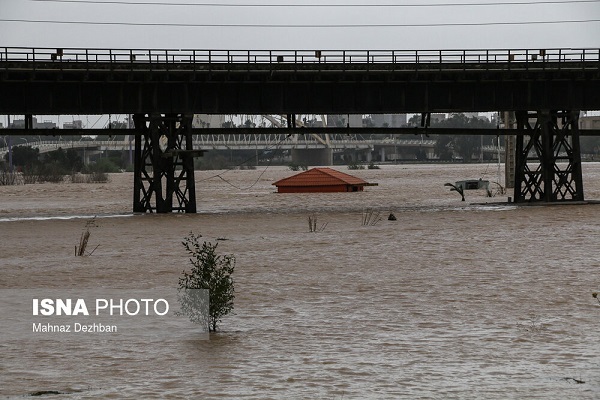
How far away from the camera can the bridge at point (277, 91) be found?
57844 millimetres

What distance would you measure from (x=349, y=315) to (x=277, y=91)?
128 feet

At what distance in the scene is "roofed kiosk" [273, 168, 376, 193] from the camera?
310 feet

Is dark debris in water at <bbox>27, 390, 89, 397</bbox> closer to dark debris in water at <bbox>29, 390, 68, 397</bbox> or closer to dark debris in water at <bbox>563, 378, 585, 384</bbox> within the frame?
dark debris in water at <bbox>29, 390, 68, 397</bbox>

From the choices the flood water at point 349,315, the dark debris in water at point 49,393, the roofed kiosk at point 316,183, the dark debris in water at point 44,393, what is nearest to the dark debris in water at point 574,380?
the flood water at point 349,315

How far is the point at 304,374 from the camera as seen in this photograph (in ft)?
58.2

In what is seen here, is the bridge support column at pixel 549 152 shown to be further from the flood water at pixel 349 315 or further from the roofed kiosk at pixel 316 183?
the roofed kiosk at pixel 316 183

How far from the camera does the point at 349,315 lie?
76.1 ft

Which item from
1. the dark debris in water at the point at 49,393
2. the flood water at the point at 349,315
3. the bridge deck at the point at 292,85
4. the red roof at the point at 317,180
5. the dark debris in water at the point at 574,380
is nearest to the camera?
the dark debris in water at the point at 49,393

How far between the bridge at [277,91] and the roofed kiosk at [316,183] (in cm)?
3062

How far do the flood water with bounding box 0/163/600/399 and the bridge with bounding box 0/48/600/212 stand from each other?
11640 mm

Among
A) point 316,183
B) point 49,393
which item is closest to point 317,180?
point 316,183

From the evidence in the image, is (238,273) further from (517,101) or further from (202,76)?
(517,101)

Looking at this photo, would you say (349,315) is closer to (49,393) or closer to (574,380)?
(574,380)

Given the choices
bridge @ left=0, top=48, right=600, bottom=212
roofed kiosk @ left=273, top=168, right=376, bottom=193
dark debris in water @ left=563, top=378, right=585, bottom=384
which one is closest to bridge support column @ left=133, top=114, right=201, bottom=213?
bridge @ left=0, top=48, right=600, bottom=212
